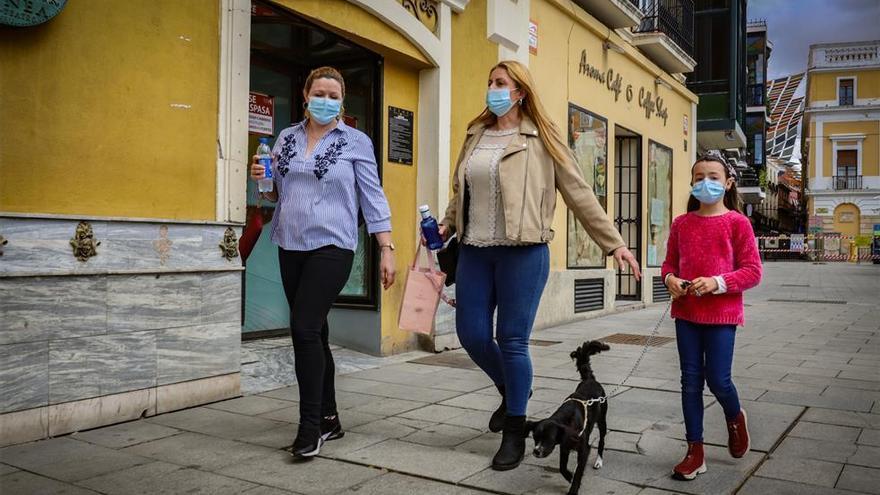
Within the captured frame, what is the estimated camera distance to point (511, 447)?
11.7ft

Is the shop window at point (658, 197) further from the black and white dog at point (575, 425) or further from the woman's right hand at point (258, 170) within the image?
the woman's right hand at point (258, 170)

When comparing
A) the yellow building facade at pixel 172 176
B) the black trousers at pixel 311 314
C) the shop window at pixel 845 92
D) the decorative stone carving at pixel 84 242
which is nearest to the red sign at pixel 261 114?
the yellow building facade at pixel 172 176

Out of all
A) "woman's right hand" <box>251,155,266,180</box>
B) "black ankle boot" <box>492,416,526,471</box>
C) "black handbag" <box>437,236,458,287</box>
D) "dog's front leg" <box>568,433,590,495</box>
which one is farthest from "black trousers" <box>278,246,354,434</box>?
"dog's front leg" <box>568,433,590,495</box>

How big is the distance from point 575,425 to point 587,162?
8.65 metres

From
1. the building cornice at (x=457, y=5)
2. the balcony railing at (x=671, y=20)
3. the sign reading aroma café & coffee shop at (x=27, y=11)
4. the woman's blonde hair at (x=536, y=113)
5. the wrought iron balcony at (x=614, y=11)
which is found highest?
the balcony railing at (x=671, y=20)

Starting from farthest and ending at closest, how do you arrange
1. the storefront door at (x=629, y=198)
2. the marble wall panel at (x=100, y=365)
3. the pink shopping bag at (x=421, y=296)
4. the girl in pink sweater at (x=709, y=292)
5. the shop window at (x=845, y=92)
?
the shop window at (x=845, y=92) < the storefront door at (x=629, y=198) < the pink shopping bag at (x=421, y=296) < the marble wall panel at (x=100, y=365) < the girl in pink sweater at (x=709, y=292)

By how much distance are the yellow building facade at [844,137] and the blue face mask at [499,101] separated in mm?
55178

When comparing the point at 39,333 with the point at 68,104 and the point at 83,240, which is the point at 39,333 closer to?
the point at 83,240

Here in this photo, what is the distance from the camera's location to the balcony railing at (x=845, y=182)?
52463mm

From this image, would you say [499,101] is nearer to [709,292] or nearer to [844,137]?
[709,292]

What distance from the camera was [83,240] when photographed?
411cm

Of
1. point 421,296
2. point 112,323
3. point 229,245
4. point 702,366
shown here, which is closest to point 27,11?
point 112,323

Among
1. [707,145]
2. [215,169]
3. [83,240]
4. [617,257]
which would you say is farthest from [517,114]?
[707,145]

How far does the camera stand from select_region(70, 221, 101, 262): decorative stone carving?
4.07 metres
